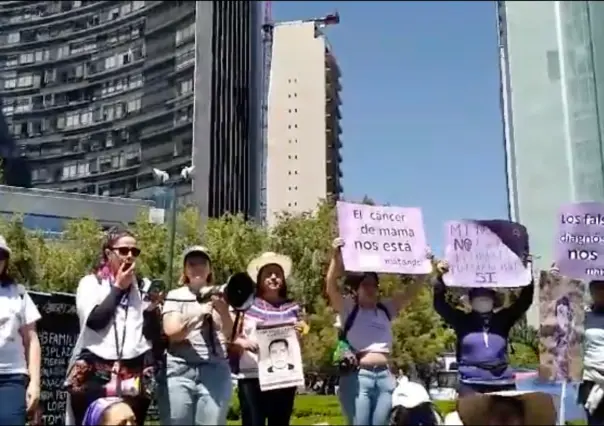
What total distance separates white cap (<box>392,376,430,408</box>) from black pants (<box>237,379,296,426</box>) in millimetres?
725

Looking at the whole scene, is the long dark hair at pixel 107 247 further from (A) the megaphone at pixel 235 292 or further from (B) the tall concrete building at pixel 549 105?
(B) the tall concrete building at pixel 549 105

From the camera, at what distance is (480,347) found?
5895mm

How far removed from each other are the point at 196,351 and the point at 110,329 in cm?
55

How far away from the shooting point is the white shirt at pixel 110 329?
4.97 m

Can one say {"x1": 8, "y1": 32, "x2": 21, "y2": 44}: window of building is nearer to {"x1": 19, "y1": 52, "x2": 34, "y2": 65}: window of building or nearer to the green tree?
{"x1": 19, "y1": 52, "x2": 34, "y2": 65}: window of building

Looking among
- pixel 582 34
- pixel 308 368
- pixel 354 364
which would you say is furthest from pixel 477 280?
pixel 582 34

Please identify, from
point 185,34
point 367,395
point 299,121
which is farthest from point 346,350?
point 299,121

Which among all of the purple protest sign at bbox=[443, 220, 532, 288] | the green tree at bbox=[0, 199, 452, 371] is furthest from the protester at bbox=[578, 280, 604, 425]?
the green tree at bbox=[0, 199, 452, 371]

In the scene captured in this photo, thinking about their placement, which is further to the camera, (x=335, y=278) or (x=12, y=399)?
(x=335, y=278)

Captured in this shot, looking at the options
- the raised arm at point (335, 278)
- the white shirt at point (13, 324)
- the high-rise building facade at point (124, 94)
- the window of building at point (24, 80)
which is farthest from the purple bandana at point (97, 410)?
the window of building at point (24, 80)

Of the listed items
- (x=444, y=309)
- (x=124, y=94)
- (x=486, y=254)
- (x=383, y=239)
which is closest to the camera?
(x=444, y=309)

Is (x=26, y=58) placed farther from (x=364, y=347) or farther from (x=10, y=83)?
(x=364, y=347)

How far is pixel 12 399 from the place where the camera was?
496cm

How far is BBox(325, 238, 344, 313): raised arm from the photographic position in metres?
5.99
